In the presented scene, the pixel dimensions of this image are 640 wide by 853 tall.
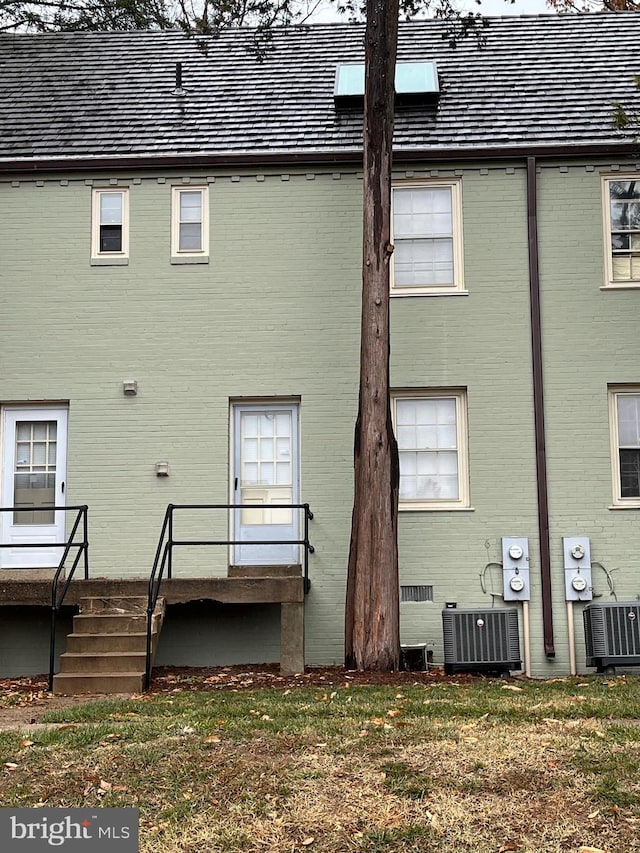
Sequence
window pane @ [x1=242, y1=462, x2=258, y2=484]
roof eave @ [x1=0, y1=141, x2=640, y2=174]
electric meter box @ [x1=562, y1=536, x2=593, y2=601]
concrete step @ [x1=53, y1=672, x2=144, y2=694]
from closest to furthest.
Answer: concrete step @ [x1=53, y1=672, x2=144, y2=694] → electric meter box @ [x1=562, y1=536, x2=593, y2=601] → window pane @ [x1=242, y1=462, x2=258, y2=484] → roof eave @ [x1=0, y1=141, x2=640, y2=174]

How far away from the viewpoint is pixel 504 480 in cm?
1340

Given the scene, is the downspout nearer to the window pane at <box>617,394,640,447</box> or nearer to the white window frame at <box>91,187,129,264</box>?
the window pane at <box>617,394,640,447</box>

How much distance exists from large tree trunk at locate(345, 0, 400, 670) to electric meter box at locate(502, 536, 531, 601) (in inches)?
74.1

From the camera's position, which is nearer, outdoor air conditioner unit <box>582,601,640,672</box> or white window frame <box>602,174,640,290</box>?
outdoor air conditioner unit <box>582,601,640,672</box>

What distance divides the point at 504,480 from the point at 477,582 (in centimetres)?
125

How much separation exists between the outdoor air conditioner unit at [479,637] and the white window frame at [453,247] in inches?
162

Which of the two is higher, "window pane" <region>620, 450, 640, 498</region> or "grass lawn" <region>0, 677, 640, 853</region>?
"window pane" <region>620, 450, 640, 498</region>

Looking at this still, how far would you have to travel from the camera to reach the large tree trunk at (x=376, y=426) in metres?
11.7

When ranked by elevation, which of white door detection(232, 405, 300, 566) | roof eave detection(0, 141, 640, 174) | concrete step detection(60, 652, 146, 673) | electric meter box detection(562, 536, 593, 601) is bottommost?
concrete step detection(60, 652, 146, 673)

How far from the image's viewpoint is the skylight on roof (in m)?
14.6

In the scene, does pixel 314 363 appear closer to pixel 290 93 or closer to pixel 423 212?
pixel 423 212

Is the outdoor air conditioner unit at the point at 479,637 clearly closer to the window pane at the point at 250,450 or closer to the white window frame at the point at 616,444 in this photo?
the white window frame at the point at 616,444

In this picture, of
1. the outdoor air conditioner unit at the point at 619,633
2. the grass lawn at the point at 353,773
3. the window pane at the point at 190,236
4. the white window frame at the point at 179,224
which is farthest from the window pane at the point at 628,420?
the window pane at the point at 190,236

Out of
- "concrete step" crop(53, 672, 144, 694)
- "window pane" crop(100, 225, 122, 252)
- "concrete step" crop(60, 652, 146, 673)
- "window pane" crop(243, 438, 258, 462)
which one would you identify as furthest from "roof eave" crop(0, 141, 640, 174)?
"concrete step" crop(53, 672, 144, 694)
